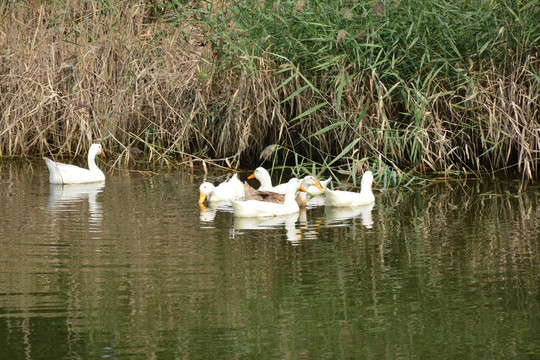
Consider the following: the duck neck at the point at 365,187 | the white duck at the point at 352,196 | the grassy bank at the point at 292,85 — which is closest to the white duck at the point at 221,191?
the grassy bank at the point at 292,85

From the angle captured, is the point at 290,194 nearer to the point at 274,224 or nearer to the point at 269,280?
the point at 274,224

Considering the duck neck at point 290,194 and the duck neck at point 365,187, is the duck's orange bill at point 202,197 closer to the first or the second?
the duck neck at point 290,194

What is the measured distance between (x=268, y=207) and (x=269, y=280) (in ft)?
8.62

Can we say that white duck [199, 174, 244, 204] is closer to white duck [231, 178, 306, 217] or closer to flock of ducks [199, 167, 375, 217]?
flock of ducks [199, 167, 375, 217]

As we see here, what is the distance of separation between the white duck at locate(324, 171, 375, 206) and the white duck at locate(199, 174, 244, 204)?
3.10ft

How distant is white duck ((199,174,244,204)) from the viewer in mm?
9742

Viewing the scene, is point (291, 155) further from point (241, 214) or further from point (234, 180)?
point (241, 214)

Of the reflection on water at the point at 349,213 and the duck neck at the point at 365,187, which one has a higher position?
the duck neck at the point at 365,187

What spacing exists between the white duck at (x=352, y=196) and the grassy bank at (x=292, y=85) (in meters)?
0.57

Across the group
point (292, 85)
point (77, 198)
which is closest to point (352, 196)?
point (292, 85)

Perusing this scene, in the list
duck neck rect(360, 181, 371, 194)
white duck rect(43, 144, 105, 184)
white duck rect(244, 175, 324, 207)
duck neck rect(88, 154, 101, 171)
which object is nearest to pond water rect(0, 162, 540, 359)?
white duck rect(244, 175, 324, 207)

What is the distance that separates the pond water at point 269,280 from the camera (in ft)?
17.6

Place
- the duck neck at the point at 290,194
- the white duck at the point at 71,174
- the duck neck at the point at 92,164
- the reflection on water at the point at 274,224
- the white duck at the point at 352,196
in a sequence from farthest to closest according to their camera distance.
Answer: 1. the duck neck at the point at 92,164
2. the white duck at the point at 71,174
3. the white duck at the point at 352,196
4. the duck neck at the point at 290,194
5. the reflection on water at the point at 274,224

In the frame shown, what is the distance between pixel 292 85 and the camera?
11.6m
